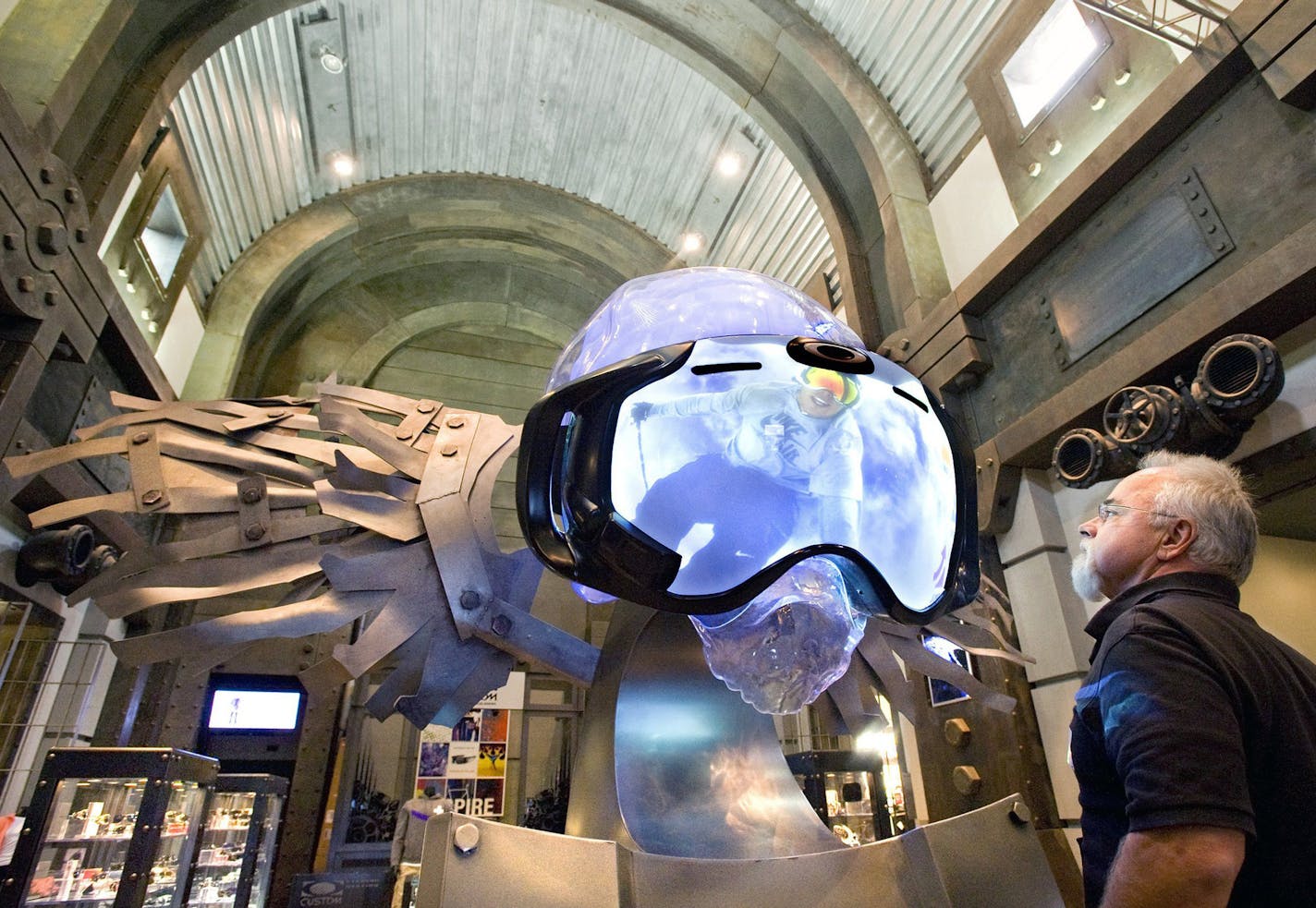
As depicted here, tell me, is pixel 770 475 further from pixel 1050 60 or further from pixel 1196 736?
pixel 1050 60

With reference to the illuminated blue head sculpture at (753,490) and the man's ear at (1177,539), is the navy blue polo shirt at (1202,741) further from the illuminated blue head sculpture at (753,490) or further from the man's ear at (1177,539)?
the illuminated blue head sculpture at (753,490)

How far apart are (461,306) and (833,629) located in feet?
34.6

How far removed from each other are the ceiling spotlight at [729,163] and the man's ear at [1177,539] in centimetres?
722

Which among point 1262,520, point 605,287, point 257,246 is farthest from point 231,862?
point 605,287

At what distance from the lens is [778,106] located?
20.9ft

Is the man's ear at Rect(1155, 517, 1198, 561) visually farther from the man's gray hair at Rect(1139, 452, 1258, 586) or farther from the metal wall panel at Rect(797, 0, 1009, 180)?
the metal wall panel at Rect(797, 0, 1009, 180)

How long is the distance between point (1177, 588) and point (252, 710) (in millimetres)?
8955

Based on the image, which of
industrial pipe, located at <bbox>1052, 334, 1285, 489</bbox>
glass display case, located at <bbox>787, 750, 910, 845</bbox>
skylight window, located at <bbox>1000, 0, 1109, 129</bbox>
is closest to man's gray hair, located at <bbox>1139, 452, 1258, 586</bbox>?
industrial pipe, located at <bbox>1052, 334, 1285, 489</bbox>

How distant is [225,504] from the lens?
132 cm

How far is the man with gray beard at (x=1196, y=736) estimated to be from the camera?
92 centimetres

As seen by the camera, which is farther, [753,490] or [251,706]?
[251,706]

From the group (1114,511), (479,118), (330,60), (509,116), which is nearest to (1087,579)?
(1114,511)

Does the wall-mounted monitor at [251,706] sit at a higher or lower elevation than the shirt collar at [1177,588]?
higher

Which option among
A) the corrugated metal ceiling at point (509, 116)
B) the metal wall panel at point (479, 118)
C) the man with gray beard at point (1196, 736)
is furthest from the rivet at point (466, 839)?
the metal wall panel at point (479, 118)
